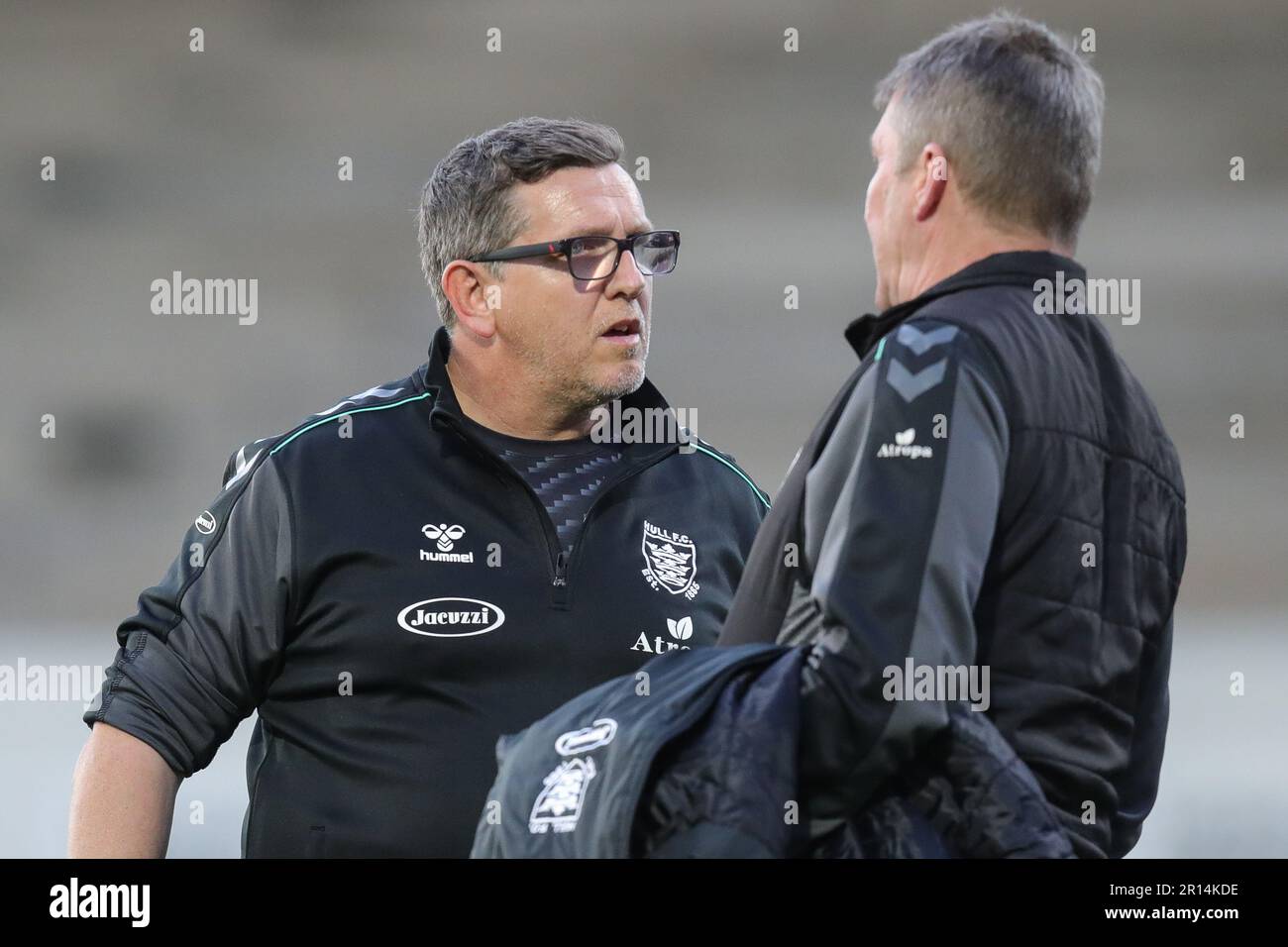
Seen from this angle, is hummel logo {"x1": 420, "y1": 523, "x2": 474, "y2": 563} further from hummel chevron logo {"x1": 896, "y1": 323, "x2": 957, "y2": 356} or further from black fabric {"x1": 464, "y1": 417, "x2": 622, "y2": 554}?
hummel chevron logo {"x1": 896, "y1": 323, "x2": 957, "y2": 356}

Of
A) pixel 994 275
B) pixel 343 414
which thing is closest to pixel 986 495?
pixel 994 275

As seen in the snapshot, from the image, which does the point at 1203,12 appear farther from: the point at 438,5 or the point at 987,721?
the point at 987,721

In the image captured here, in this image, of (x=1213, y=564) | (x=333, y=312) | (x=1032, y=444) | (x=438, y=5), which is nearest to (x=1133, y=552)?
(x=1032, y=444)

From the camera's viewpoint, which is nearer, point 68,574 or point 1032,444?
point 1032,444

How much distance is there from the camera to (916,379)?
3.86 ft

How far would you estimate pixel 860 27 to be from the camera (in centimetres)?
648

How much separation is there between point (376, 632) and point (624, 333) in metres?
0.49

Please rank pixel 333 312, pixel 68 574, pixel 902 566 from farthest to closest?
1. pixel 333 312
2. pixel 68 574
3. pixel 902 566

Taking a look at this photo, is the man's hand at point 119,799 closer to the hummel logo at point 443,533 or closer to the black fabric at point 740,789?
the hummel logo at point 443,533

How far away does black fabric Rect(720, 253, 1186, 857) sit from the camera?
121 cm

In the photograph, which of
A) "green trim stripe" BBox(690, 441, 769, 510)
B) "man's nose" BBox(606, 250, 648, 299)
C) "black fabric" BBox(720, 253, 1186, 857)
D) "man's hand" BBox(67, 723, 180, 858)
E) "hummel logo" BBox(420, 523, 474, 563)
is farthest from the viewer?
"green trim stripe" BBox(690, 441, 769, 510)

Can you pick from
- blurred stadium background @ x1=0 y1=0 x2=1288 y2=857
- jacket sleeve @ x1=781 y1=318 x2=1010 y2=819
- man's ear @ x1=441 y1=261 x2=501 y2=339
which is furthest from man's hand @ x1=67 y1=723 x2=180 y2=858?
blurred stadium background @ x1=0 y1=0 x2=1288 y2=857

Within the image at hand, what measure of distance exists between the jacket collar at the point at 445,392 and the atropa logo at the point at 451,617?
8.5 inches

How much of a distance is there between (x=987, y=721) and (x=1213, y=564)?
16.3 ft
